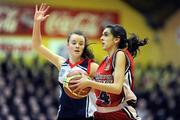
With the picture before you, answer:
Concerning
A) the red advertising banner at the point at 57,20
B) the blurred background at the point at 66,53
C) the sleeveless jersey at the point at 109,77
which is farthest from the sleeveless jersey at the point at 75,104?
the red advertising banner at the point at 57,20

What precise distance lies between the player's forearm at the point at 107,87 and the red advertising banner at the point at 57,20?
9.47m

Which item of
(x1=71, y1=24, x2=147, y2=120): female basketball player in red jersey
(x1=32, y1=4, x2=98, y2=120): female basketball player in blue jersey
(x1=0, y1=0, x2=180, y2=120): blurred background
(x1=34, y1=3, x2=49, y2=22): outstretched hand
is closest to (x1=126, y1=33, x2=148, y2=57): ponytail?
(x1=71, y1=24, x2=147, y2=120): female basketball player in red jersey

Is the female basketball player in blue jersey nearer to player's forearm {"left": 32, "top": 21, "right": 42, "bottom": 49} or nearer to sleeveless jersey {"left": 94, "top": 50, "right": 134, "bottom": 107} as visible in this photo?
player's forearm {"left": 32, "top": 21, "right": 42, "bottom": 49}

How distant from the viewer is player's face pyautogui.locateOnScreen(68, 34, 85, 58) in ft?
18.7

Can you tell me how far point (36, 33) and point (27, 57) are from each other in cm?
946

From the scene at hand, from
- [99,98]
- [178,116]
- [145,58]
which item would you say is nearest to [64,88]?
[99,98]

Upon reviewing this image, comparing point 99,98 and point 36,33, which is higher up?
point 36,33

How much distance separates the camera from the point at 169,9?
17172mm

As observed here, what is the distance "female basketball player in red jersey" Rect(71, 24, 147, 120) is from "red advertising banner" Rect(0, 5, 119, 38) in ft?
29.8

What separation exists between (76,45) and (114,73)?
1.85 ft

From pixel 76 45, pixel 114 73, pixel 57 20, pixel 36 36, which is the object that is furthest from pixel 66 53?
pixel 114 73

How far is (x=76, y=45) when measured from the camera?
570 centimetres

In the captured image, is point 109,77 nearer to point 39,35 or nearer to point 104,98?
point 104,98

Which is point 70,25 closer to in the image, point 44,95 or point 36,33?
point 44,95
